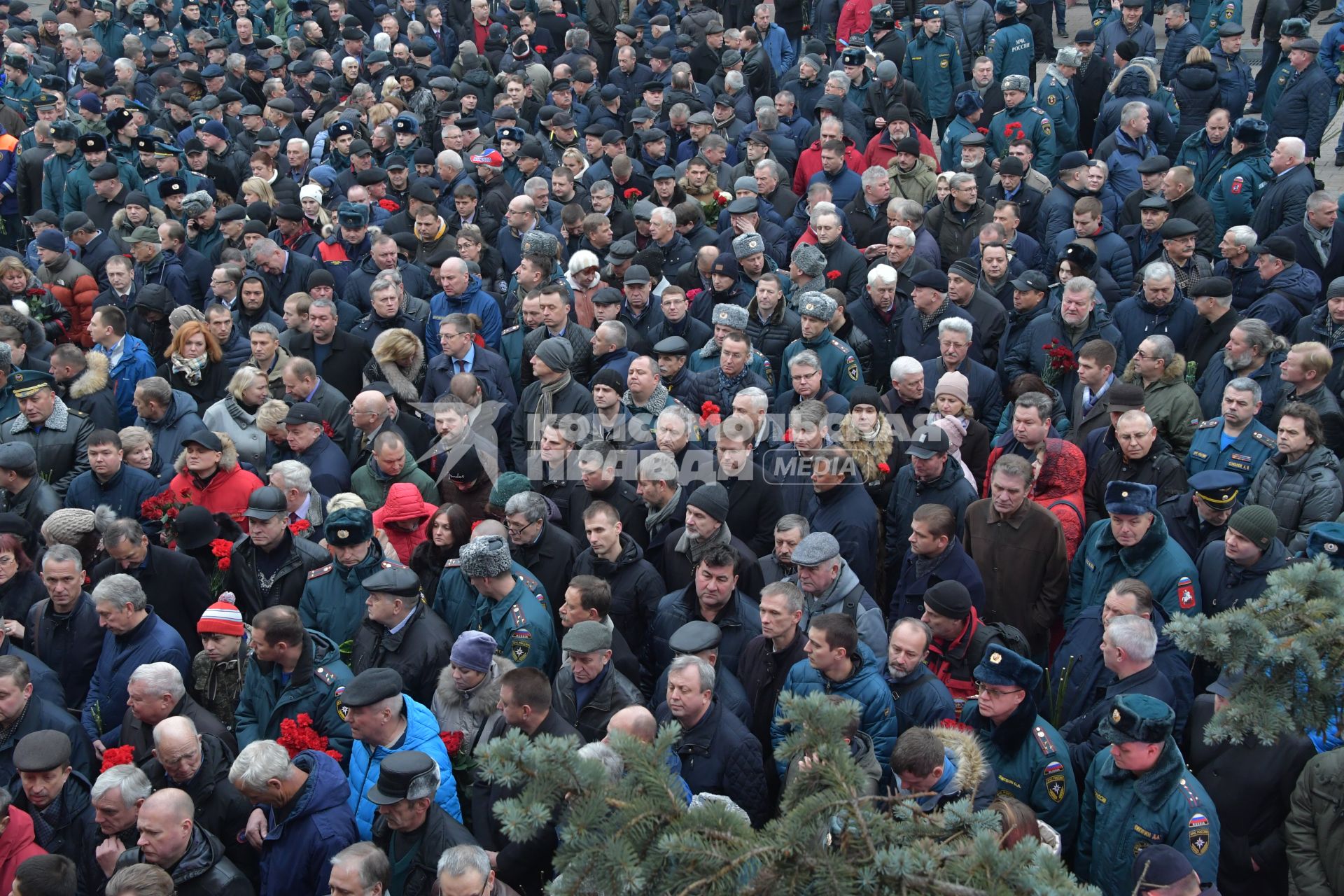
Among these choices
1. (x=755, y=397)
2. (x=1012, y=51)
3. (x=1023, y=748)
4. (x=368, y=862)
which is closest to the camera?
(x=368, y=862)

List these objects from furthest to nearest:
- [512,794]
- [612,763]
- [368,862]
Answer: [512,794] → [368,862] → [612,763]

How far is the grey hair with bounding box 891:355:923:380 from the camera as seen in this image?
8195mm

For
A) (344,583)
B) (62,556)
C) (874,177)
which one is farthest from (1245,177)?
(62,556)

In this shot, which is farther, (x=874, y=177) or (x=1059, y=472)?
(x=874, y=177)

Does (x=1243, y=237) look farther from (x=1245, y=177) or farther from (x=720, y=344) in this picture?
(x=720, y=344)

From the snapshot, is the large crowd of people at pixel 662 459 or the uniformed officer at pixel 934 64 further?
the uniformed officer at pixel 934 64

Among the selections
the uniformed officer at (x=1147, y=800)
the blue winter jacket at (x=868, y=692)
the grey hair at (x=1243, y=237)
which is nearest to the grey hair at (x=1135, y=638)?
the uniformed officer at (x=1147, y=800)

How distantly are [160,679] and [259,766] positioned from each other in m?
1.03

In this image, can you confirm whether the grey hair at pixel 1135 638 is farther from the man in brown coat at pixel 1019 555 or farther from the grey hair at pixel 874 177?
the grey hair at pixel 874 177

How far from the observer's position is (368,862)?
4727mm

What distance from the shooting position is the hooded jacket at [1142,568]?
262 inches

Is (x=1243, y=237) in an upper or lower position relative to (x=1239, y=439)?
upper

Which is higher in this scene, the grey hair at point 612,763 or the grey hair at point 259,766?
the grey hair at point 612,763

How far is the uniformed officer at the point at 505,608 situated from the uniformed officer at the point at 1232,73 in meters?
10.6
